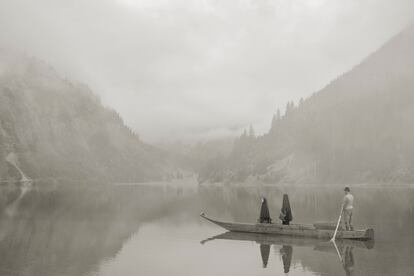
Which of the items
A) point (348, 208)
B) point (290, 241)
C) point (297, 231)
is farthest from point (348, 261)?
point (297, 231)

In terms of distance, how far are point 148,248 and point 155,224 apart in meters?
20.6

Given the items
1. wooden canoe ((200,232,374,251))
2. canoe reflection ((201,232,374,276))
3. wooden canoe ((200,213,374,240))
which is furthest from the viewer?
wooden canoe ((200,213,374,240))

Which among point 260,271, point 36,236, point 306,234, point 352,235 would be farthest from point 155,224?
point 260,271

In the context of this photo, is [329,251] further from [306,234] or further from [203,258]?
[203,258]

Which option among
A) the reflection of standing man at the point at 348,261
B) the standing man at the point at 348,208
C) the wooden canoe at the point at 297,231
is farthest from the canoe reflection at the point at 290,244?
the standing man at the point at 348,208

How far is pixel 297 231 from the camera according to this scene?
47.8 metres

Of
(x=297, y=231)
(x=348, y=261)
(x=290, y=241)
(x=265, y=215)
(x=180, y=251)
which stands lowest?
(x=180, y=251)

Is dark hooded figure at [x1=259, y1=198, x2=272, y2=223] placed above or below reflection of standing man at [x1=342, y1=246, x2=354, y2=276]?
above

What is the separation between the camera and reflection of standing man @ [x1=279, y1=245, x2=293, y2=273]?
3384 cm

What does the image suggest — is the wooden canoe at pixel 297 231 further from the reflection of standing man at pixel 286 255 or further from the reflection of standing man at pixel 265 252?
the reflection of standing man at pixel 265 252

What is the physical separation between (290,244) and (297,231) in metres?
4.03

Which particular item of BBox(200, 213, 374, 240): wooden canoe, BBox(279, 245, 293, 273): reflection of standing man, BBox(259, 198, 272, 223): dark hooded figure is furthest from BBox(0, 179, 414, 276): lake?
BBox(259, 198, 272, 223): dark hooded figure

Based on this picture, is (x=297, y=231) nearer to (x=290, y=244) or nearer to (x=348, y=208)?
(x=290, y=244)

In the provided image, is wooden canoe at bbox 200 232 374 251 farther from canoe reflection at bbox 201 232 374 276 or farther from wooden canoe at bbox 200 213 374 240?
wooden canoe at bbox 200 213 374 240
